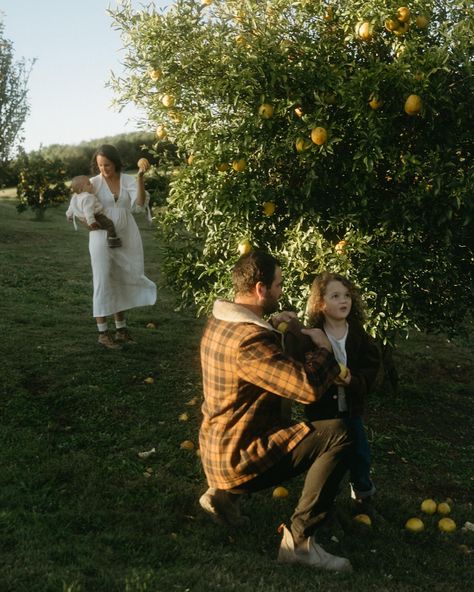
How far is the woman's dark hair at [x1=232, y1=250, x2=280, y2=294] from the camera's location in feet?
12.6

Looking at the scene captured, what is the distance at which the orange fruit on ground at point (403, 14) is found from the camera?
5340mm

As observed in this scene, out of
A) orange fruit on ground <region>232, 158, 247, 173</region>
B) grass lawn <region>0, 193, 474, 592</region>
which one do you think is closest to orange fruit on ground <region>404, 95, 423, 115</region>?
orange fruit on ground <region>232, 158, 247, 173</region>

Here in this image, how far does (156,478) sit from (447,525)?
6.45ft

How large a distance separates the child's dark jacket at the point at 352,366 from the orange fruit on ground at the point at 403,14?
96.5 inches

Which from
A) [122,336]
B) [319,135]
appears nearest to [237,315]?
[319,135]

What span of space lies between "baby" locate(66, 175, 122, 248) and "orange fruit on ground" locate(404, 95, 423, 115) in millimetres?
3476

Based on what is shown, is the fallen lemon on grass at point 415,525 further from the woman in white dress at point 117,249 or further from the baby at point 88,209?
the baby at point 88,209

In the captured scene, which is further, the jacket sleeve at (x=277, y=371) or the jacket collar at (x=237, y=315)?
the jacket collar at (x=237, y=315)

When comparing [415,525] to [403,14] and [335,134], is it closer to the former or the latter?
[335,134]

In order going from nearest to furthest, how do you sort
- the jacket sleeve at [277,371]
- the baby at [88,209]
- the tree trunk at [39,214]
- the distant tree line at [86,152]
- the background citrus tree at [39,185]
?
the jacket sleeve at [277,371]
the baby at [88,209]
the background citrus tree at [39,185]
the tree trunk at [39,214]
the distant tree line at [86,152]

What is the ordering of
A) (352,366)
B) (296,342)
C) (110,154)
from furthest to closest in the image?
(110,154) → (352,366) → (296,342)

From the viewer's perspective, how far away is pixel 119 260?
7.68 m

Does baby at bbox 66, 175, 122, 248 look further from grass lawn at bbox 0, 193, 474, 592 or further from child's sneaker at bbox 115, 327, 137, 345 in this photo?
grass lawn at bbox 0, 193, 474, 592

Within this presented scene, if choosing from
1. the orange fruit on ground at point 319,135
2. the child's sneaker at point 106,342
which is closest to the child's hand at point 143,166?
the child's sneaker at point 106,342
